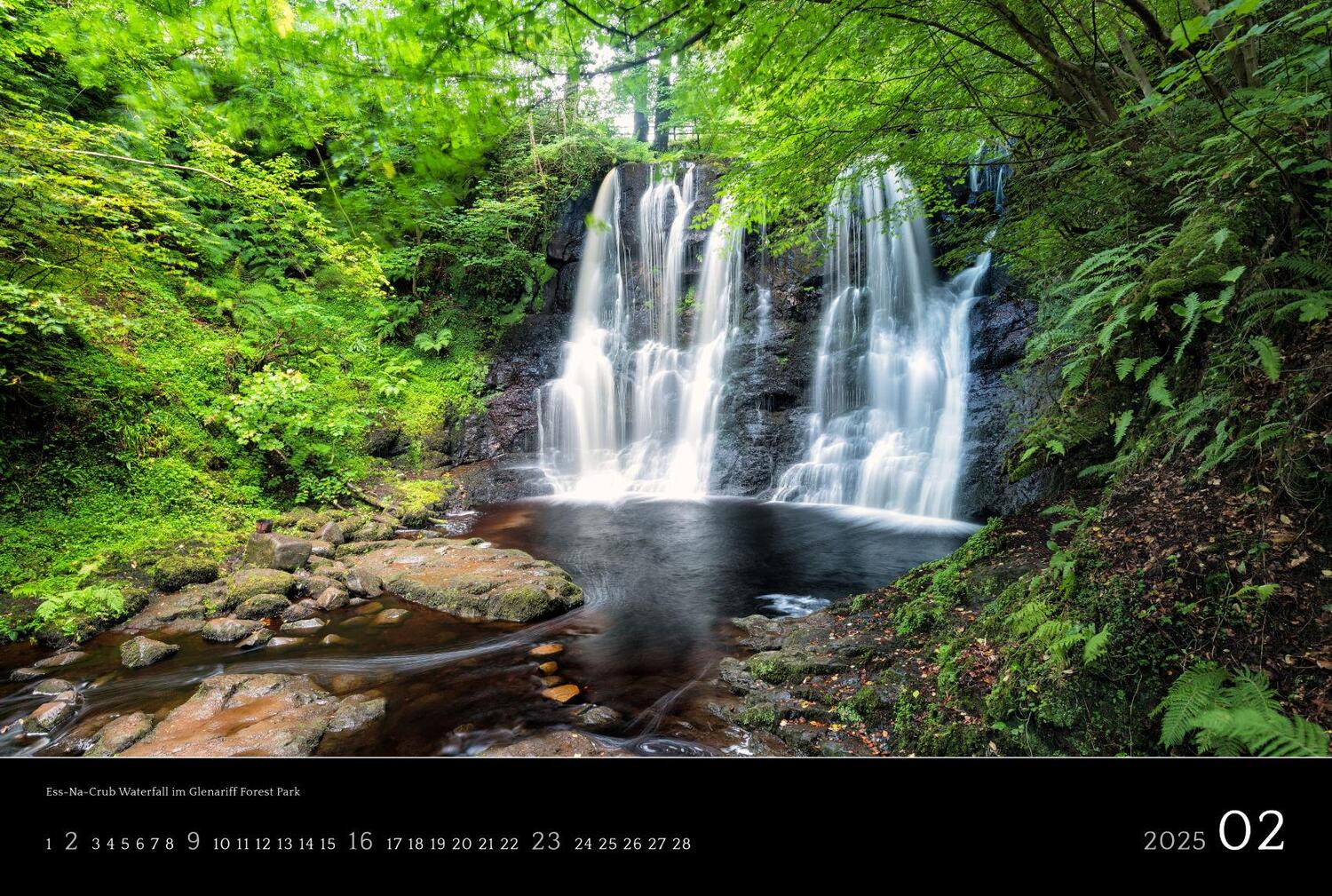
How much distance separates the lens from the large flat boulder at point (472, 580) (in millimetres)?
5805

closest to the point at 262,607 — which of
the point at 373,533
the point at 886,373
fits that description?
the point at 373,533

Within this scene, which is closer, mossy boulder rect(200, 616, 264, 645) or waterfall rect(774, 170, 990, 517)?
mossy boulder rect(200, 616, 264, 645)

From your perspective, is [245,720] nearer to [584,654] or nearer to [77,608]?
[584,654]

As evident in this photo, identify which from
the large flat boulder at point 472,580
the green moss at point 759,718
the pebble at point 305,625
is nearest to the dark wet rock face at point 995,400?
the green moss at point 759,718

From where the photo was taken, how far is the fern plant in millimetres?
1576

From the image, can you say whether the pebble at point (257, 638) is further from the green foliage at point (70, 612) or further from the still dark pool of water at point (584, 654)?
the green foliage at point (70, 612)

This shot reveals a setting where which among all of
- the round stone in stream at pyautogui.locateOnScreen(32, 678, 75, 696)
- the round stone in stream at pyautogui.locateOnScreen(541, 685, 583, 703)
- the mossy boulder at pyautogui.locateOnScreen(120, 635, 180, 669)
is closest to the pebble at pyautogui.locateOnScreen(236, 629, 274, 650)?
the mossy boulder at pyautogui.locateOnScreen(120, 635, 180, 669)

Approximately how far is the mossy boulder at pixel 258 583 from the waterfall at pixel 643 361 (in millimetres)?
7670

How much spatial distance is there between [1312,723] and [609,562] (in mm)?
7266

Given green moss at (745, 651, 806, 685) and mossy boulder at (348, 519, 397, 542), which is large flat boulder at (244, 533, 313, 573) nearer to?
mossy boulder at (348, 519, 397, 542)
